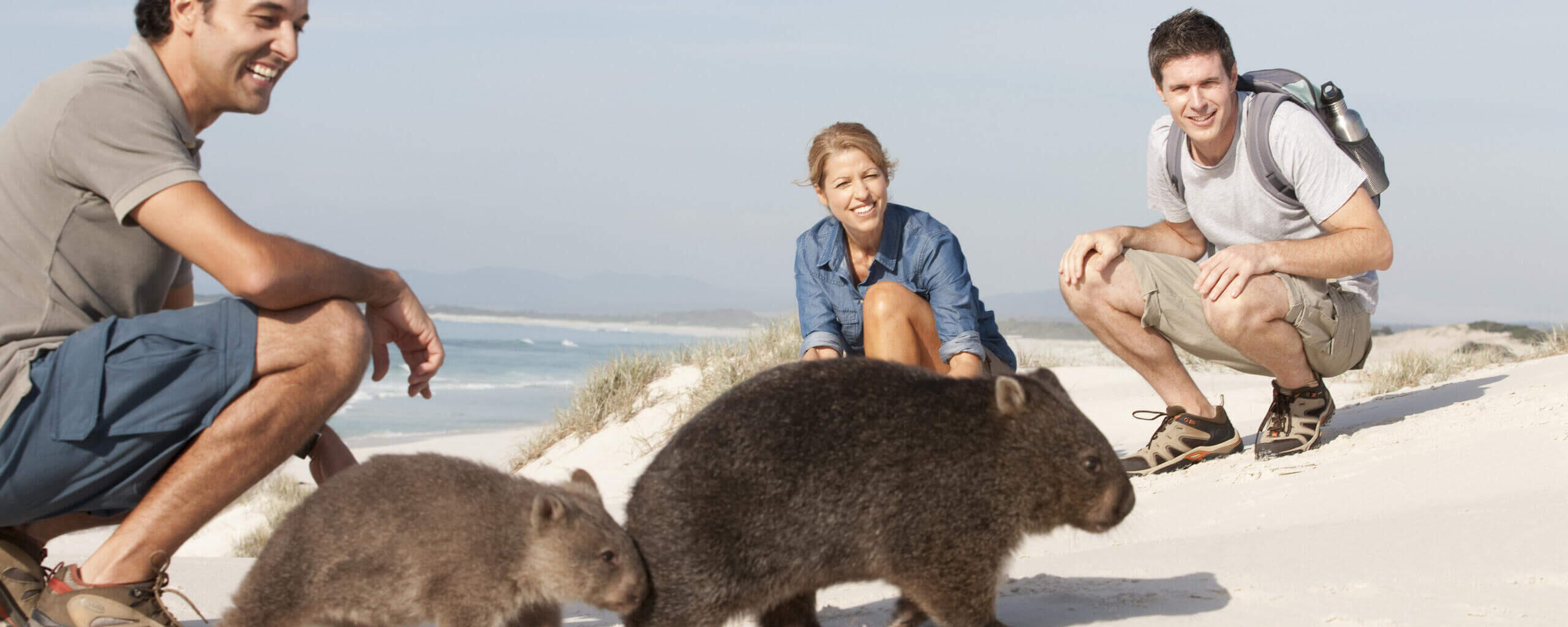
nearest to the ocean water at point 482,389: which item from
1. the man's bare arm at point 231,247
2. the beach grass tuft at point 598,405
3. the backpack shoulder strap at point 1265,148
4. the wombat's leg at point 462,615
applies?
the beach grass tuft at point 598,405

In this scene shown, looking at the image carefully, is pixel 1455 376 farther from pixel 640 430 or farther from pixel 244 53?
pixel 244 53

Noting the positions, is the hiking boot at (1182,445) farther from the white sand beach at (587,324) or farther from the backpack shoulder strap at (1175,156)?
the white sand beach at (587,324)

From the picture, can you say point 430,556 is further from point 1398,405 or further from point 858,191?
point 1398,405

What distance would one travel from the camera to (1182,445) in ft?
20.7

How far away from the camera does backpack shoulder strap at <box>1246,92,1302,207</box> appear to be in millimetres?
5742

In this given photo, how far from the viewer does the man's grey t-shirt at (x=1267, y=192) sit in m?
5.62

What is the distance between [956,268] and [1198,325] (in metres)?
1.32

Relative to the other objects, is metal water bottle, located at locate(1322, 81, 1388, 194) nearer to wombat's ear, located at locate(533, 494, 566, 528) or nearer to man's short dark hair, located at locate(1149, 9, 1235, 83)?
man's short dark hair, located at locate(1149, 9, 1235, 83)

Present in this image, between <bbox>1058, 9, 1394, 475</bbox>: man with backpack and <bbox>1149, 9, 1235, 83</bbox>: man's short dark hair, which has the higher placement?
<bbox>1149, 9, 1235, 83</bbox>: man's short dark hair

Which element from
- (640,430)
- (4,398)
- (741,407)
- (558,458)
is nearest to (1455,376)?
(640,430)

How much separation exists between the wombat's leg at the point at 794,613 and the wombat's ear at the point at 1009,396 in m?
0.79

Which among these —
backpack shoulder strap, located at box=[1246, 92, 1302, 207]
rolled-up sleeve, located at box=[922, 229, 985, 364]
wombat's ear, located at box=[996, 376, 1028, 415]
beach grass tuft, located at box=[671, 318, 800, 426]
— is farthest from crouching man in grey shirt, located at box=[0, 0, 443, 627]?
beach grass tuft, located at box=[671, 318, 800, 426]

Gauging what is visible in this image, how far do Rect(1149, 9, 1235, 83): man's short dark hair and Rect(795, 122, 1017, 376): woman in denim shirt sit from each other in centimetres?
140

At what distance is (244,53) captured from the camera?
12.5 ft
